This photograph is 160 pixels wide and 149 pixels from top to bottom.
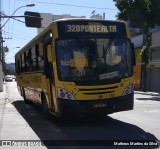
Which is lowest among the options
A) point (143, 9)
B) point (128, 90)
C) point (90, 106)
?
point (90, 106)

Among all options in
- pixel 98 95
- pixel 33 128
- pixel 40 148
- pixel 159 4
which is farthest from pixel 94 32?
pixel 159 4

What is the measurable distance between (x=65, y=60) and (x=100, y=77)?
1.15m

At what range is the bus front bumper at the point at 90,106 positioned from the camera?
1141 centimetres

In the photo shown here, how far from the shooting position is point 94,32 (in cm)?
1202

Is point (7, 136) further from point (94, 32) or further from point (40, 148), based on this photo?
point (94, 32)

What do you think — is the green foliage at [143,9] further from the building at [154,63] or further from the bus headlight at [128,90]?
the bus headlight at [128,90]

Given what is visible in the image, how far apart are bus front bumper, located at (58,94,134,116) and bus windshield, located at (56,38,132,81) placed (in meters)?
0.67

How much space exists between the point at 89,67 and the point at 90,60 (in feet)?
0.70

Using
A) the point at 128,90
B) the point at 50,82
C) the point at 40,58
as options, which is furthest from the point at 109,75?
the point at 40,58

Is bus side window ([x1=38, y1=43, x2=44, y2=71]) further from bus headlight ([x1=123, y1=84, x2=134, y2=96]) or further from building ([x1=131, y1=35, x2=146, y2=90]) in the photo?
building ([x1=131, y1=35, x2=146, y2=90])

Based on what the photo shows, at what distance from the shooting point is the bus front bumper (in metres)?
11.4

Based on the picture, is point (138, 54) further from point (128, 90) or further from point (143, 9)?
point (128, 90)

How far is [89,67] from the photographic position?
1169 centimetres

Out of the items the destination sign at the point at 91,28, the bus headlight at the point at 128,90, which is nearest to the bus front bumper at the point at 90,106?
the bus headlight at the point at 128,90
